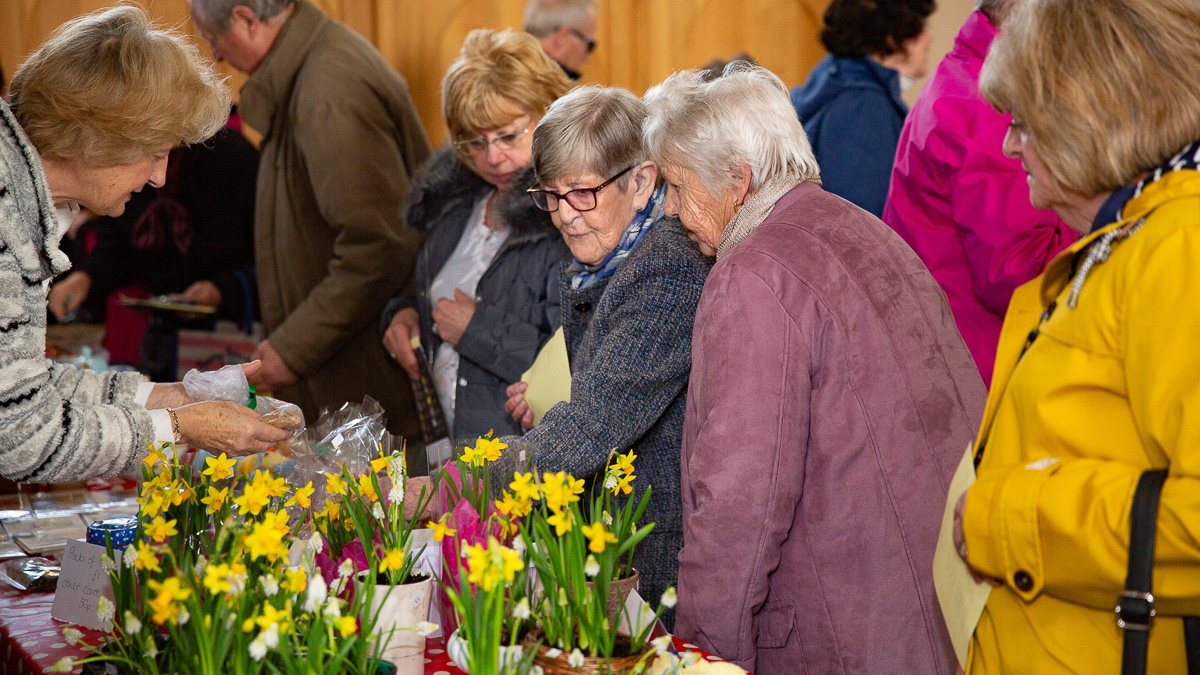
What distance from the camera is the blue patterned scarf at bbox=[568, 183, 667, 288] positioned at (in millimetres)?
1955

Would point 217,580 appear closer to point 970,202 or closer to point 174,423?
point 174,423

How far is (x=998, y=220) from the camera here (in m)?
2.10

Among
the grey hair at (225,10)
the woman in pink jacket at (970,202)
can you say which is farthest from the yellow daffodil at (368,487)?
the grey hair at (225,10)

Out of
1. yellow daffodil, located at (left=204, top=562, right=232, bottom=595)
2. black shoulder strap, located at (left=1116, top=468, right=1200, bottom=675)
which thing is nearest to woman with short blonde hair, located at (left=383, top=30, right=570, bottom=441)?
yellow daffodil, located at (left=204, top=562, right=232, bottom=595)

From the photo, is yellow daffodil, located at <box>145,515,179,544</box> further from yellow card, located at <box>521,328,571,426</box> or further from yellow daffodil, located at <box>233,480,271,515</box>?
yellow card, located at <box>521,328,571,426</box>

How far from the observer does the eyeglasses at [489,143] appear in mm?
2504

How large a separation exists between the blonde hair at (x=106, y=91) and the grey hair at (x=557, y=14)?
7.27ft

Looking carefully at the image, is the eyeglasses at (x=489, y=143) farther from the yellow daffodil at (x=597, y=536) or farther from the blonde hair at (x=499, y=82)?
the yellow daffodil at (x=597, y=536)

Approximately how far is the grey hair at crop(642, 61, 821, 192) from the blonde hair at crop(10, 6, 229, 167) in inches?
33.1

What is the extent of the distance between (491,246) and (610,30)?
9.01 feet

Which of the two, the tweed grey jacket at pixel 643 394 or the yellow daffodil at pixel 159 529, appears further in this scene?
the tweed grey jacket at pixel 643 394

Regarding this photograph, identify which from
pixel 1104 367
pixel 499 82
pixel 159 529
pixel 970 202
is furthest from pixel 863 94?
pixel 159 529

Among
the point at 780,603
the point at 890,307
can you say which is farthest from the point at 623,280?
the point at 780,603

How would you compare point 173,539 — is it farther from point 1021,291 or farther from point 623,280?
point 1021,291
